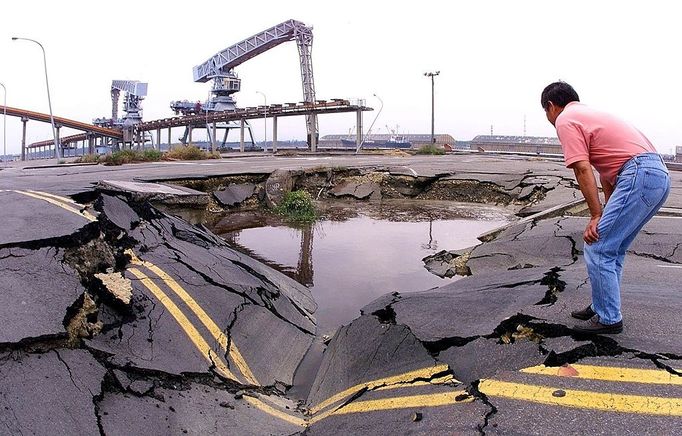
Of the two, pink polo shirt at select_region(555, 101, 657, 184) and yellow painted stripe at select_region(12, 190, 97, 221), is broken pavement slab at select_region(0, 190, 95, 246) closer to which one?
yellow painted stripe at select_region(12, 190, 97, 221)

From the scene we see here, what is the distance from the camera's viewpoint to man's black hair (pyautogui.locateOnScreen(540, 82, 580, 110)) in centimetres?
348

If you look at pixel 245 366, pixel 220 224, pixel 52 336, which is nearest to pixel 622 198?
pixel 245 366

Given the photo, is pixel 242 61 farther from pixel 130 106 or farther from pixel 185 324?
pixel 185 324

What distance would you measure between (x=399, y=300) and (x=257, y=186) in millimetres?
9448

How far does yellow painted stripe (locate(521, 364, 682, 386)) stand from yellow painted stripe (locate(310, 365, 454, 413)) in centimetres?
64

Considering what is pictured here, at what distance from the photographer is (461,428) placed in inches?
106

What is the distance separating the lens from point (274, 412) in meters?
3.69

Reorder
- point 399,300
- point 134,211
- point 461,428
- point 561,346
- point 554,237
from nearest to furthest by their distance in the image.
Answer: point 461,428 < point 561,346 < point 399,300 < point 134,211 < point 554,237

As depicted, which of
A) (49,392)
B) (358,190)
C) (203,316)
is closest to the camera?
(49,392)

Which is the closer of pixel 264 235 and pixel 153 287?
pixel 153 287

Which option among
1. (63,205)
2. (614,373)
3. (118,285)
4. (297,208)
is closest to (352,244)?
(297,208)

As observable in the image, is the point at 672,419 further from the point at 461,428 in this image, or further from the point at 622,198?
the point at 622,198

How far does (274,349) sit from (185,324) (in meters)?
0.89

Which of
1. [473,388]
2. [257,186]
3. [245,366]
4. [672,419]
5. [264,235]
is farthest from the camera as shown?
[257,186]
